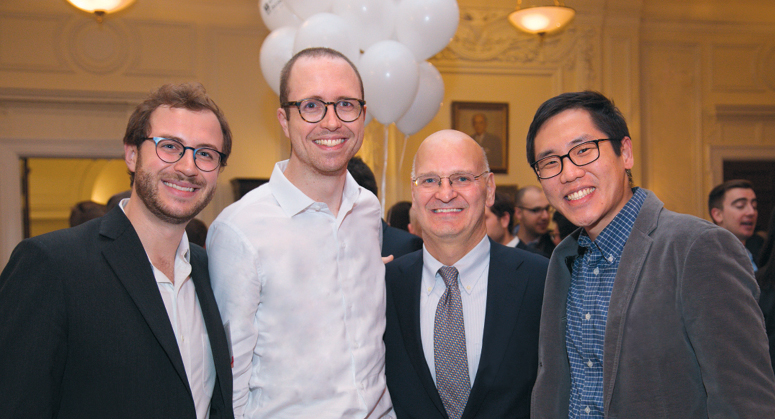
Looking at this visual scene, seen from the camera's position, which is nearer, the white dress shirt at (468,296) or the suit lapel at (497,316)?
the suit lapel at (497,316)

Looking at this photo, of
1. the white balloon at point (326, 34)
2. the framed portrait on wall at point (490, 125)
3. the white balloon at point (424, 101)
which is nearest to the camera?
the white balloon at point (326, 34)

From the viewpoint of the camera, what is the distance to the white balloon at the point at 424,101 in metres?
3.58

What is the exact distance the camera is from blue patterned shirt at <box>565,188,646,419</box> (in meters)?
1.54

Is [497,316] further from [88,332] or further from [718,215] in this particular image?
[718,215]

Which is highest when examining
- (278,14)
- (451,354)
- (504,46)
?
(504,46)

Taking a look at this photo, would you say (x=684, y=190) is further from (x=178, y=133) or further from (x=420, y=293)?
(x=178, y=133)

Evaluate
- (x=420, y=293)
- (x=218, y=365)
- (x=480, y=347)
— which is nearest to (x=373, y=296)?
(x=420, y=293)

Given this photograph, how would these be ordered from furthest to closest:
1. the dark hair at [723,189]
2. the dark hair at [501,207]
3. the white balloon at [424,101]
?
1. the dark hair at [723,189]
2. the dark hair at [501,207]
3. the white balloon at [424,101]

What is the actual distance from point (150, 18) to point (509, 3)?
4249 mm

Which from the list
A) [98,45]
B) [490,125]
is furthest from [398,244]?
[98,45]

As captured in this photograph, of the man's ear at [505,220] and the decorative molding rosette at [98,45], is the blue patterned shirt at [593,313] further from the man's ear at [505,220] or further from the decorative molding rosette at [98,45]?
the decorative molding rosette at [98,45]

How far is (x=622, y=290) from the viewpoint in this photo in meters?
1.46

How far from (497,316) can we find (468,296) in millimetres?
126

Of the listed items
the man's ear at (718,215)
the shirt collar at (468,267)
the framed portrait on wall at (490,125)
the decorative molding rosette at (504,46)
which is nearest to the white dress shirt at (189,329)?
the shirt collar at (468,267)
